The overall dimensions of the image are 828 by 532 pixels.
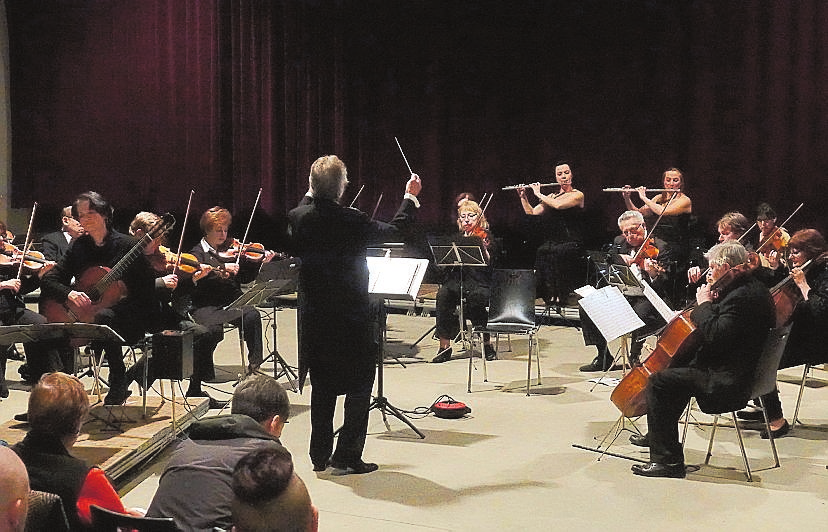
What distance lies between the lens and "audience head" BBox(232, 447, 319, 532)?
2.16 metres

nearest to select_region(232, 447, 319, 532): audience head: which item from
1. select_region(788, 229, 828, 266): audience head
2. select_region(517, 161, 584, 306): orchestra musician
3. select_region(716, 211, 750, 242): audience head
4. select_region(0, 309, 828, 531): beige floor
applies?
select_region(0, 309, 828, 531): beige floor

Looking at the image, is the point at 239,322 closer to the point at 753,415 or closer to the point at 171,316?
the point at 171,316

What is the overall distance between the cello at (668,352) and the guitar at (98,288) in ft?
8.91

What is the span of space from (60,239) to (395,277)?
2.96 metres

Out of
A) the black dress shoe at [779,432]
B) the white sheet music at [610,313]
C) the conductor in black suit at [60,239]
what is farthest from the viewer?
the conductor in black suit at [60,239]

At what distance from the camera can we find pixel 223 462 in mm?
2779

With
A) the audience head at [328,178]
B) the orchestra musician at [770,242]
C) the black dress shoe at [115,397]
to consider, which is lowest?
the black dress shoe at [115,397]

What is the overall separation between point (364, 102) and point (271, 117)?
3.71 ft

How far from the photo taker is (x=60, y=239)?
7.93m

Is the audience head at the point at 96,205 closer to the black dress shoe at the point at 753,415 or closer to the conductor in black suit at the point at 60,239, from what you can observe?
the conductor in black suit at the point at 60,239

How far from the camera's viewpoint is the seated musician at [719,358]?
189 inches

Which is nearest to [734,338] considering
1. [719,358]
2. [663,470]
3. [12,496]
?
[719,358]

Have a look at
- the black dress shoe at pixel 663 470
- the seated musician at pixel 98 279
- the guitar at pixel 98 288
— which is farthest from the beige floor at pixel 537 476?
the guitar at pixel 98 288

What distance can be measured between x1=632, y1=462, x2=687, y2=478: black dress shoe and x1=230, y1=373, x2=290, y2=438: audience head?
242cm
